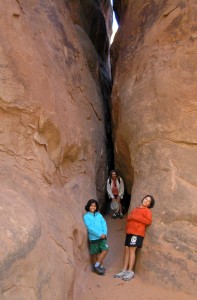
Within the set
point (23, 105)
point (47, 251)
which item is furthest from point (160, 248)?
point (23, 105)

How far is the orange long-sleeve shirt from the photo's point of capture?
5062mm

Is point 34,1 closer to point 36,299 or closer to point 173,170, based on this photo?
point 173,170

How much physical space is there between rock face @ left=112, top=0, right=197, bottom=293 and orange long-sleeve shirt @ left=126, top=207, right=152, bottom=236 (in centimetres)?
11

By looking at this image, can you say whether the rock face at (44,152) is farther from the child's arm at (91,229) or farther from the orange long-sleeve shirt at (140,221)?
the orange long-sleeve shirt at (140,221)

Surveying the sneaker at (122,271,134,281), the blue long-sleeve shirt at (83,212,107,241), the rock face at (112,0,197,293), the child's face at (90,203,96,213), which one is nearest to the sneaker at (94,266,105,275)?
the sneaker at (122,271,134,281)

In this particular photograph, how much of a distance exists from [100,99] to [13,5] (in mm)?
2964

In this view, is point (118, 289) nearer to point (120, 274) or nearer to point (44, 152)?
point (120, 274)

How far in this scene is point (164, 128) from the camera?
5.51m

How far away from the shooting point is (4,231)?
307cm

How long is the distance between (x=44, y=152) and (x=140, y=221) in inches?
64.6

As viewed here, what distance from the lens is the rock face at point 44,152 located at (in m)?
3.27

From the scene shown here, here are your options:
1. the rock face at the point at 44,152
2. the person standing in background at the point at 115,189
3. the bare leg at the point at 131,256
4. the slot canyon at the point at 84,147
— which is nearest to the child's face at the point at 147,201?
the slot canyon at the point at 84,147

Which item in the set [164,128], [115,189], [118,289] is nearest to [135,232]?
[118,289]

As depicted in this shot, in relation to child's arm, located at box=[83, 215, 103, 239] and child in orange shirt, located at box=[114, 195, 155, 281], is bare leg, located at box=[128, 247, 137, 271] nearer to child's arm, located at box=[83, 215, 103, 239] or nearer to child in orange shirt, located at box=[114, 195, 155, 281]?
child in orange shirt, located at box=[114, 195, 155, 281]
